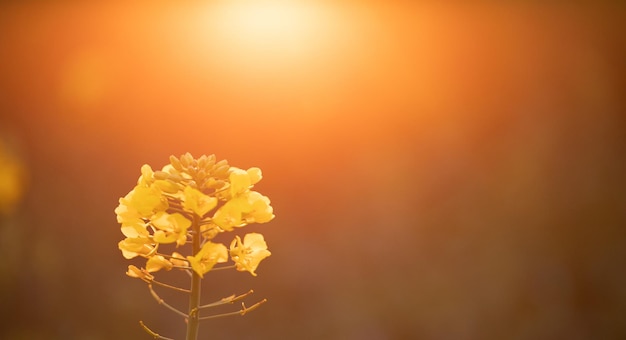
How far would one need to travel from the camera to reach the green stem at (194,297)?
74 centimetres

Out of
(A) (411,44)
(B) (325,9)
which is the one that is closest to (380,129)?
(A) (411,44)

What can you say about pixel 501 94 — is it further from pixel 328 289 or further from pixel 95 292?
pixel 95 292

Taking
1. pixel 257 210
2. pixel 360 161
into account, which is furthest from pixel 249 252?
pixel 360 161

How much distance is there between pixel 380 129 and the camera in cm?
277

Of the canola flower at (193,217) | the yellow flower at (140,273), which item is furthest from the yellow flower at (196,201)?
the yellow flower at (140,273)

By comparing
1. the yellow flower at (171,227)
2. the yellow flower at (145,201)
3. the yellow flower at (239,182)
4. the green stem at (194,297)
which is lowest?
the green stem at (194,297)

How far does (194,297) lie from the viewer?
76 cm

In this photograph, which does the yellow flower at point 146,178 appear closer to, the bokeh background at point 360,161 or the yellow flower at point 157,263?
the yellow flower at point 157,263

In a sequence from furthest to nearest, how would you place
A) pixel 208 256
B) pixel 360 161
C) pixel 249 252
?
pixel 360 161 < pixel 249 252 < pixel 208 256

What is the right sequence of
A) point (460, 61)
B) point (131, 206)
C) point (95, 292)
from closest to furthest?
1. point (131, 206)
2. point (95, 292)
3. point (460, 61)

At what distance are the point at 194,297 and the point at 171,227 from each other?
0.09 m

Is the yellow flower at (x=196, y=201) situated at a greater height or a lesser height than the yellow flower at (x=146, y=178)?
lesser

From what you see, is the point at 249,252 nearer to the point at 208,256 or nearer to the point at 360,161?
the point at 208,256

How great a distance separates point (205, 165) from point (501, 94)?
2.16m
